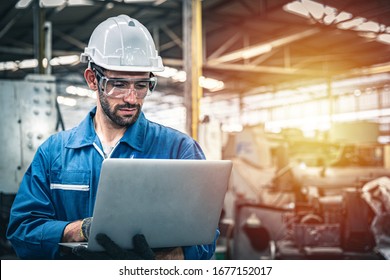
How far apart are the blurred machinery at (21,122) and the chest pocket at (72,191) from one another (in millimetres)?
1067

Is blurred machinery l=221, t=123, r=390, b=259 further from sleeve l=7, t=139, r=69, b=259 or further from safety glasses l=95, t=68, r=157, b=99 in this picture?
sleeve l=7, t=139, r=69, b=259

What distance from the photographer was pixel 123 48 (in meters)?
1.39

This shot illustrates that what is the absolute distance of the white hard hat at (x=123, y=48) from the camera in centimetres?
138

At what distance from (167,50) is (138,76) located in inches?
187

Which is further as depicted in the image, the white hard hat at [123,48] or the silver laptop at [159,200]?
the white hard hat at [123,48]

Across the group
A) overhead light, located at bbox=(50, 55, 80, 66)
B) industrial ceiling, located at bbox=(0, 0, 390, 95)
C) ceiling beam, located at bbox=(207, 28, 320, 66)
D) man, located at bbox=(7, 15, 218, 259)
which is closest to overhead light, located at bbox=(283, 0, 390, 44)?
industrial ceiling, located at bbox=(0, 0, 390, 95)

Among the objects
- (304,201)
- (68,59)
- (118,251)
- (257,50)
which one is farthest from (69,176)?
(257,50)

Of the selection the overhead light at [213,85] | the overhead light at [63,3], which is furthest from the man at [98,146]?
the overhead light at [213,85]

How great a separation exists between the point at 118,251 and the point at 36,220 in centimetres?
34

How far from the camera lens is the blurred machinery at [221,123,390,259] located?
2820 mm

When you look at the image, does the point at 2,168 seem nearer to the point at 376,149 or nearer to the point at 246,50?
the point at 376,149

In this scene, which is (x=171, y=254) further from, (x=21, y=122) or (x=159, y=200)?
(x=21, y=122)

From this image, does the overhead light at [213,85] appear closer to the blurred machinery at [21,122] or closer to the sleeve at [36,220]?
the blurred machinery at [21,122]
